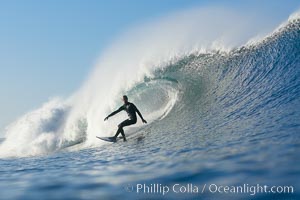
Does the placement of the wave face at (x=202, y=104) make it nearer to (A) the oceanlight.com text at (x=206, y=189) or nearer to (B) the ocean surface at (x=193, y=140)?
(B) the ocean surface at (x=193, y=140)

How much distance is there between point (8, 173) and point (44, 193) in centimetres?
236

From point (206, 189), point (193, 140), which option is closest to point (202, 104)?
point (193, 140)

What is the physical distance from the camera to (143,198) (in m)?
4.23

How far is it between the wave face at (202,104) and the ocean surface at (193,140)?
5 centimetres

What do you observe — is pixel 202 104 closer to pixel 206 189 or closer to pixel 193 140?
pixel 193 140

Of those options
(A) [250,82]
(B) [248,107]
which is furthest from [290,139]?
(A) [250,82]

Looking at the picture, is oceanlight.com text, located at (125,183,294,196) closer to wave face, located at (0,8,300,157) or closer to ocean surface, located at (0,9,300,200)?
ocean surface, located at (0,9,300,200)

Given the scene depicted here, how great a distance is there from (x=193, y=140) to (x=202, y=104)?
16.7ft

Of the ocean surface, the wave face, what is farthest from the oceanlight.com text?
the wave face

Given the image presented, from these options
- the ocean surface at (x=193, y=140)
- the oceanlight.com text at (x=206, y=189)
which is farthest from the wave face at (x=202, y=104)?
the oceanlight.com text at (x=206, y=189)

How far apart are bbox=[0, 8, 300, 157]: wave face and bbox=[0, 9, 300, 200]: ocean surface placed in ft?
0.16

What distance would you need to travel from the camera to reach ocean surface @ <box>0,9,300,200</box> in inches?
183

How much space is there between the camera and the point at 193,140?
812cm

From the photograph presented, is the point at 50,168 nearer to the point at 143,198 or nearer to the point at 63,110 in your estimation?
the point at 143,198
